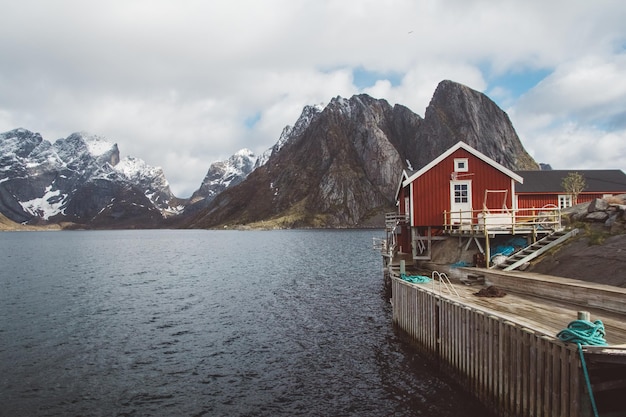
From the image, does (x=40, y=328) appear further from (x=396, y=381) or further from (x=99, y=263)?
(x=99, y=263)

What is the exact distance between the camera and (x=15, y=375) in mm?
20500

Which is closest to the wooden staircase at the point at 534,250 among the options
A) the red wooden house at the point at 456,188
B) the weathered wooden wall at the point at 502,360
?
the red wooden house at the point at 456,188

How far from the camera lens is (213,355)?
23969 millimetres

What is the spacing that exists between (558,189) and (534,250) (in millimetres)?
35490

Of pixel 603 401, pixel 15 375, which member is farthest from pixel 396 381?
pixel 15 375

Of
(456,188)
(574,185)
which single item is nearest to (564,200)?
(574,185)

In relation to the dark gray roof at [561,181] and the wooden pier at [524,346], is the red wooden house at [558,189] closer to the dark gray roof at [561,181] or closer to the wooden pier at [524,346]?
the dark gray roof at [561,181]

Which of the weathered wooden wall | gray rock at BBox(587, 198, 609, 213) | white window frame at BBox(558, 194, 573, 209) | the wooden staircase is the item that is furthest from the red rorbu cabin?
white window frame at BBox(558, 194, 573, 209)

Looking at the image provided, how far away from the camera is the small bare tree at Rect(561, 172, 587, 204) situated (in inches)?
2140

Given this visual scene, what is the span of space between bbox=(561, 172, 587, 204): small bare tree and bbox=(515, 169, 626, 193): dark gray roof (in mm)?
962

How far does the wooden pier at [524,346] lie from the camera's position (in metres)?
11.4

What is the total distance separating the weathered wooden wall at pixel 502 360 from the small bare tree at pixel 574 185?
4267 centimetres

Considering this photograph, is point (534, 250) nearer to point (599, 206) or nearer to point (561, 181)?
point (599, 206)

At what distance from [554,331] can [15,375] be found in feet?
76.4
